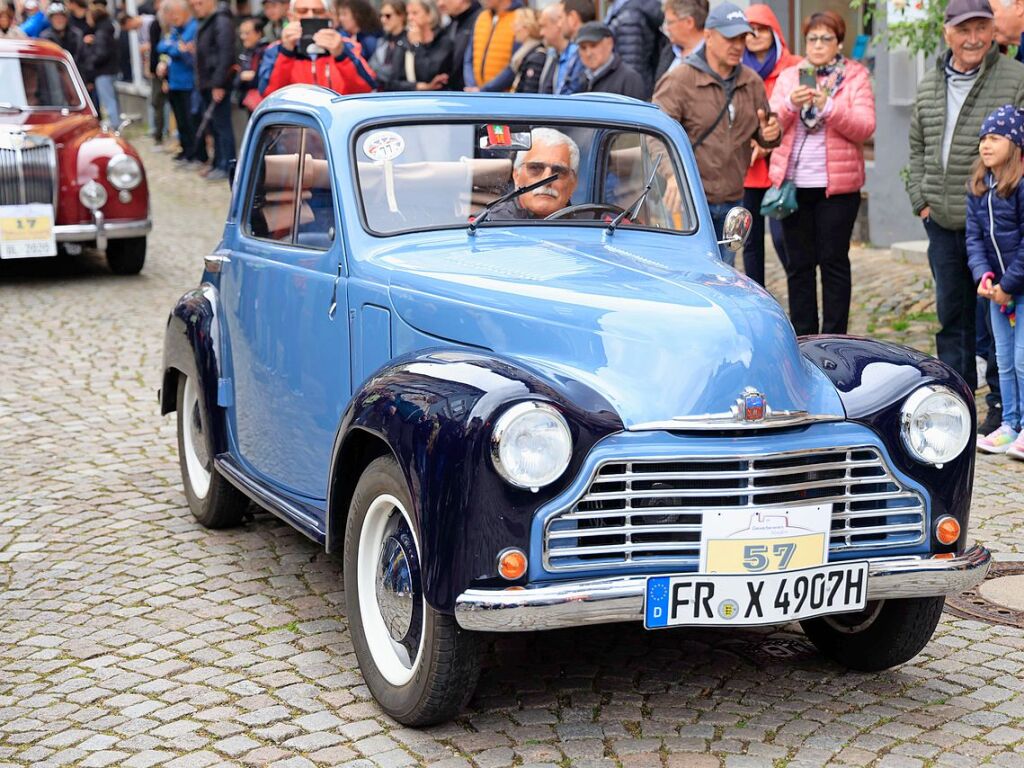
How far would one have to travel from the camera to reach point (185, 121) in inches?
818

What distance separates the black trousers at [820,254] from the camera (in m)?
8.80

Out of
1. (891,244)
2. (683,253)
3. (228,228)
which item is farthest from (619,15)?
(683,253)

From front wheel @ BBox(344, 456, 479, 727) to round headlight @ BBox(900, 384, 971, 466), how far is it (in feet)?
4.35

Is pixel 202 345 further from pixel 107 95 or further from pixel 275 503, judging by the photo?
pixel 107 95

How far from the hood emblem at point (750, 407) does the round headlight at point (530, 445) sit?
470mm

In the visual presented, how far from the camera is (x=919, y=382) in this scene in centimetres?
427

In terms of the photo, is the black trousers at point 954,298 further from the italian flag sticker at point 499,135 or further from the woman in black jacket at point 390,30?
the woman in black jacket at point 390,30

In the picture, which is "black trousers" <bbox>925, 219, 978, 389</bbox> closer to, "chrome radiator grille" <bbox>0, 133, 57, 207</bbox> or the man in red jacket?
the man in red jacket

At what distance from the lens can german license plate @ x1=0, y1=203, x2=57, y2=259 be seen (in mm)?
12034

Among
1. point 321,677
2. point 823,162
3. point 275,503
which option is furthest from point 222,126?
point 321,677

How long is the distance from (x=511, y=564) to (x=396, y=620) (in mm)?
610

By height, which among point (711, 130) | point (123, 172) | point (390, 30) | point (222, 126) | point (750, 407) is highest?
point (390, 30)

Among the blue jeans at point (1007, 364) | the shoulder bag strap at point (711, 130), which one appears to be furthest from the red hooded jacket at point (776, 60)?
the blue jeans at point (1007, 364)

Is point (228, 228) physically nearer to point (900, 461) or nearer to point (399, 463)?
point (399, 463)
